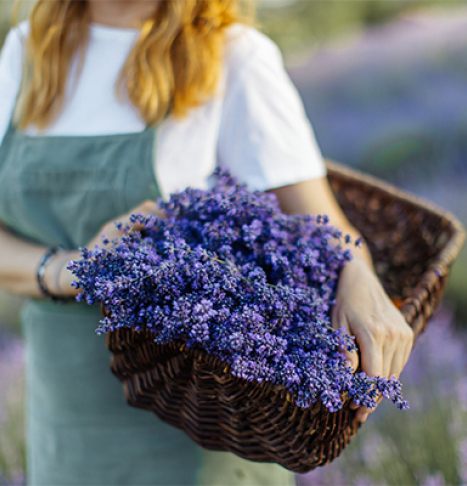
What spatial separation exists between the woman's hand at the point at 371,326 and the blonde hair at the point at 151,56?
0.58 metres

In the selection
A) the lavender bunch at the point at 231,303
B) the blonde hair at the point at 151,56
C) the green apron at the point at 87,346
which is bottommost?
the green apron at the point at 87,346

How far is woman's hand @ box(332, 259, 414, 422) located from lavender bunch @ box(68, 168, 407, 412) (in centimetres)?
5

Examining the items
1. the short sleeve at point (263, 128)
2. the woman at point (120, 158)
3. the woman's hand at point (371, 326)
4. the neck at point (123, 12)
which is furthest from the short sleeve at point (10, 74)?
the woman's hand at point (371, 326)

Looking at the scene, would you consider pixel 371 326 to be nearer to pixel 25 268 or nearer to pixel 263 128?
pixel 263 128

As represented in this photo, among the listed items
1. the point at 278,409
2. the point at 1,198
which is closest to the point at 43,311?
the point at 1,198

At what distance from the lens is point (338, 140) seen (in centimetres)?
385

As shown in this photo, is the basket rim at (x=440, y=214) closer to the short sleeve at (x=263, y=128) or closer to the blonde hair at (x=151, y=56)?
the short sleeve at (x=263, y=128)

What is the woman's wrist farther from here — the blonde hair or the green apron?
the blonde hair

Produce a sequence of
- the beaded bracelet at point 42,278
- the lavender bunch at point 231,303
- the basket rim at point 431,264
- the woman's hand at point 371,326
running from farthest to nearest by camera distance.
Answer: the beaded bracelet at point 42,278, the basket rim at point 431,264, the woman's hand at point 371,326, the lavender bunch at point 231,303

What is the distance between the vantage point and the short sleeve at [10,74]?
48.9 inches

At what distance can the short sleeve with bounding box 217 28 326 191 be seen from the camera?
3.71ft

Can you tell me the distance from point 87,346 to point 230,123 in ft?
A: 2.09

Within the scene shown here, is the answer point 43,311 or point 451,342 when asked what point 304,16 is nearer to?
point 451,342

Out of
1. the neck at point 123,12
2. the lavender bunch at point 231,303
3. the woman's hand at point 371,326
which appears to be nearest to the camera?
the lavender bunch at point 231,303
